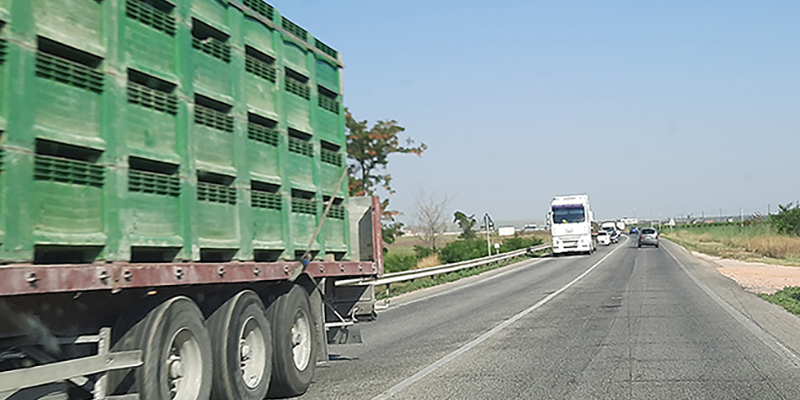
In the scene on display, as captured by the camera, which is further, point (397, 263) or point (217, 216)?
point (397, 263)

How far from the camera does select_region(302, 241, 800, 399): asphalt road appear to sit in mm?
8523

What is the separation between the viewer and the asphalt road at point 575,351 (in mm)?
8523

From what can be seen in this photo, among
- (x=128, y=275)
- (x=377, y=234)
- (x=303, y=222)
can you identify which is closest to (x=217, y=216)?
(x=128, y=275)

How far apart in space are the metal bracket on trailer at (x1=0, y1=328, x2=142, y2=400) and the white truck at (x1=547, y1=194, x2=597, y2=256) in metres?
46.7

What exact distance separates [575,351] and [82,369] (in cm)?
778

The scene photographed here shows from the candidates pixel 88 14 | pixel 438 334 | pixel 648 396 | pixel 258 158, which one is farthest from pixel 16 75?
pixel 438 334

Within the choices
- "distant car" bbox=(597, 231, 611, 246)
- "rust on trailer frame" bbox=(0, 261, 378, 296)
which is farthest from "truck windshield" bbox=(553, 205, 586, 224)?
"rust on trailer frame" bbox=(0, 261, 378, 296)

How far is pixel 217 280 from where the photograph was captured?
6680 millimetres

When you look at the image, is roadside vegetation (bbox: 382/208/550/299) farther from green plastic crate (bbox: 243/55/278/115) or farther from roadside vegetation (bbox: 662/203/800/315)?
green plastic crate (bbox: 243/55/278/115)

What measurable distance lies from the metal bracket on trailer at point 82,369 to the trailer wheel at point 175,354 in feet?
0.38

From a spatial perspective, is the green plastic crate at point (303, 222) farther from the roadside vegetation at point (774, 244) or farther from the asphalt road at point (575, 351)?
the roadside vegetation at point (774, 244)

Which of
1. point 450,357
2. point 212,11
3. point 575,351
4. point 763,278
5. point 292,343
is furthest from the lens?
point 763,278

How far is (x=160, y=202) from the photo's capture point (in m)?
6.00

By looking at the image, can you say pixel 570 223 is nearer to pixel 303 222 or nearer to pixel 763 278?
pixel 763 278
